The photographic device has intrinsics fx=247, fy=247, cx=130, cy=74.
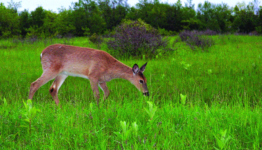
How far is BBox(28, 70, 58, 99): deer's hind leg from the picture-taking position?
19.1 feet

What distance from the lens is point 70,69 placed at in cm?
607

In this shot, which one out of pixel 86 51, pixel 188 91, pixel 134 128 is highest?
pixel 86 51

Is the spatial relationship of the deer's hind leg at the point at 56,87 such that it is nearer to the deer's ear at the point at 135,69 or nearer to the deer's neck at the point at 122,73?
the deer's neck at the point at 122,73

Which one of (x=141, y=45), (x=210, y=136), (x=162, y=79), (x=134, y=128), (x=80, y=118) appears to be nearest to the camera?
(x=134, y=128)

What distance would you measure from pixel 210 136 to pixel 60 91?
4.67 metres

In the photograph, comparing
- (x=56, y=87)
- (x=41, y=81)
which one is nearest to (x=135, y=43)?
(x=56, y=87)

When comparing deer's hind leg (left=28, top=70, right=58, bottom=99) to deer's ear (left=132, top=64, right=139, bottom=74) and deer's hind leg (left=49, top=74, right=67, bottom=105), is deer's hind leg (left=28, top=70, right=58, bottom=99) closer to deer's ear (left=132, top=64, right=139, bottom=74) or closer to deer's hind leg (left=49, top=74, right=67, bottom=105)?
deer's hind leg (left=49, top=74, right=67, bottom=105)

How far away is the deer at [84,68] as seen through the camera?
Answer: 5.92 meters

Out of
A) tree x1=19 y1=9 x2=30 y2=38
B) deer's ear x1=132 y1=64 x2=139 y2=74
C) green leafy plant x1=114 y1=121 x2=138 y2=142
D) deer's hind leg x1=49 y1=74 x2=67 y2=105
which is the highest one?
tree x1=19 y1=9 x2=30 y2=38

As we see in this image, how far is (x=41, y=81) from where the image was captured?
5.84m

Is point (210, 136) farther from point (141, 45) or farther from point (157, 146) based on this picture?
point (141, 45)

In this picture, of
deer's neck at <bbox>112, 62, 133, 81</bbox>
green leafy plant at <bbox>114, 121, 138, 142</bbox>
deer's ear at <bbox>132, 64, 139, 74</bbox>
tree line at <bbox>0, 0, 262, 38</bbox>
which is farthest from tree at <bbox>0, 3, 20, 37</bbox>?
green leafy plant at <bbox>114, 121, 138, 142</bbox>

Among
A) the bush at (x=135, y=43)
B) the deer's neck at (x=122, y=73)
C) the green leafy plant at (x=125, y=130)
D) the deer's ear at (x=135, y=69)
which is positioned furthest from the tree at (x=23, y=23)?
the green leafy plant at (x=125, y=130)

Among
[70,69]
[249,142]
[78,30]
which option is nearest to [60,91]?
[70,69]
